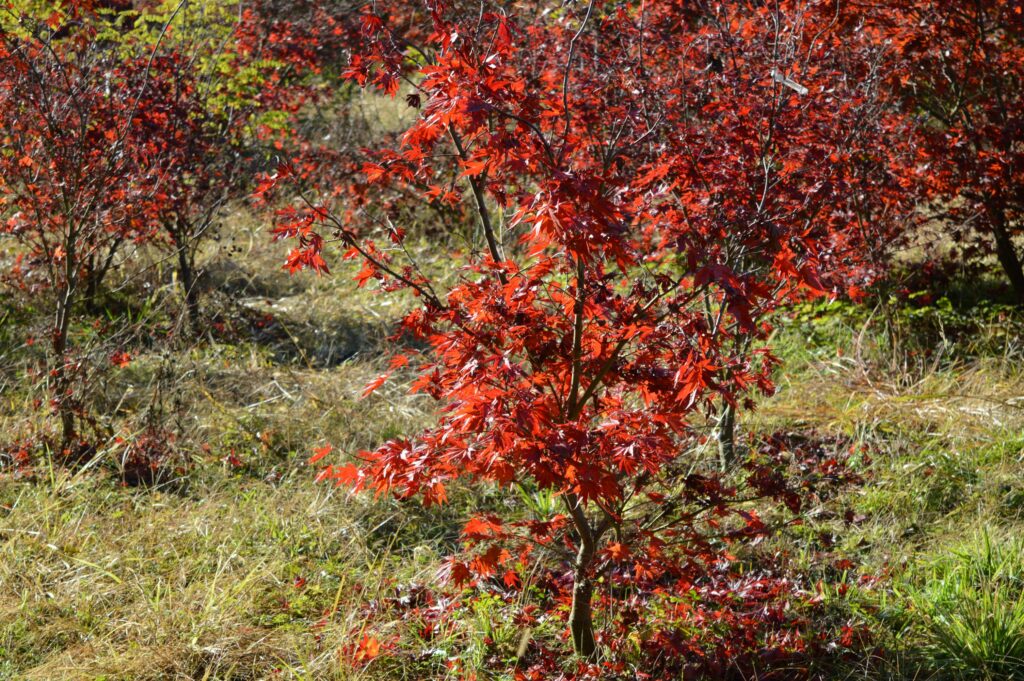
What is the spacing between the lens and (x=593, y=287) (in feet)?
10.1

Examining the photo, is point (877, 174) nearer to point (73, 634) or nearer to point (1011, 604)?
point (1011, 604)

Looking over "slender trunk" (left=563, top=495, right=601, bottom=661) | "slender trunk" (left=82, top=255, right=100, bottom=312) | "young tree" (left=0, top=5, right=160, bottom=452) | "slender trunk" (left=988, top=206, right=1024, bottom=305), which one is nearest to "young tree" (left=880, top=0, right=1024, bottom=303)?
"slender trunk" (left=988, top=206, right=1024, bottom=305)

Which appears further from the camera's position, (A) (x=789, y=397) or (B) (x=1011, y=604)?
(A) (x=789, y=397)

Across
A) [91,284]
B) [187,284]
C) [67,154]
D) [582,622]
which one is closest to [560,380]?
[582,622]

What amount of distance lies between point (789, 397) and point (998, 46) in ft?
9.43

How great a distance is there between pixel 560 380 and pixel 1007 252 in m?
4.30

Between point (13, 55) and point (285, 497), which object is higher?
point (13, 55)

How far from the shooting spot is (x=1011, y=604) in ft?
12.1

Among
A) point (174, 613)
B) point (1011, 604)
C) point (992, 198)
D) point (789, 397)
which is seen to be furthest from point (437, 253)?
point (1011, 604)

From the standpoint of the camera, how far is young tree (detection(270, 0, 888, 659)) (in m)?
2.79

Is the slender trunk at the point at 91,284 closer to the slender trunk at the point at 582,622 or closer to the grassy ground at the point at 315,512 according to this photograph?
the grassy ground at the point at 315,512

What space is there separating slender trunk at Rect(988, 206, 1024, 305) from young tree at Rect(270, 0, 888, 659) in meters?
1.42

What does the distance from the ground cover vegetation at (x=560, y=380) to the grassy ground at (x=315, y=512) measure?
2 cm

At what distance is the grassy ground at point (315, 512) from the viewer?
3.70m
